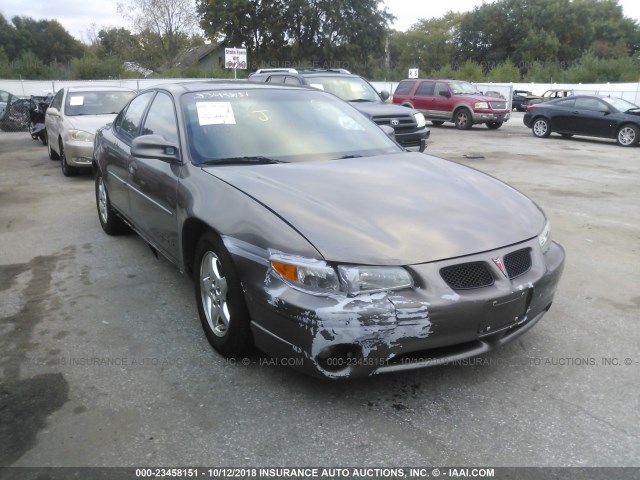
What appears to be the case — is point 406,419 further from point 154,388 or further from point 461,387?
point 154,388

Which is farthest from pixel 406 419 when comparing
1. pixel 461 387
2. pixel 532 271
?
pixel 532 271

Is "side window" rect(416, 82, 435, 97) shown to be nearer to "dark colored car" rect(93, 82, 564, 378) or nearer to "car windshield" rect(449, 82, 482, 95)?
"car windshield" rect(449, 82, 482, 95)

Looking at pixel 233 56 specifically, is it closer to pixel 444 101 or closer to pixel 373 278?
pixel 444 101

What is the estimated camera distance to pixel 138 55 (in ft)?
187

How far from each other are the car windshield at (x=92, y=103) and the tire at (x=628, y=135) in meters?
12.9

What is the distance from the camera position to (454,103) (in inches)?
784

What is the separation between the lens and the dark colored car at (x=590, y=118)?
15.4m

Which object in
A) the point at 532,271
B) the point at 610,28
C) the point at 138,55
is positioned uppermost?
the point at 610,28

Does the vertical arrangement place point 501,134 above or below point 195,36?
below

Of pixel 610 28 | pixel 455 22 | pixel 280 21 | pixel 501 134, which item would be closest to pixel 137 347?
pixel 501 134

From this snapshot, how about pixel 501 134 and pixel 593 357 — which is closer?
pixel 593 357

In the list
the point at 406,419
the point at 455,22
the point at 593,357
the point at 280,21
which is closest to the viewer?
the point at 406,419

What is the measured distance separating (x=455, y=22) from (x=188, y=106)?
261 feet

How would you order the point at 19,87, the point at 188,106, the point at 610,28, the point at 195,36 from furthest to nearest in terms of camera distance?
1. the point at 610,28
2. the point at 195,36
3. the point at 19,87
4. the point at 188,106
